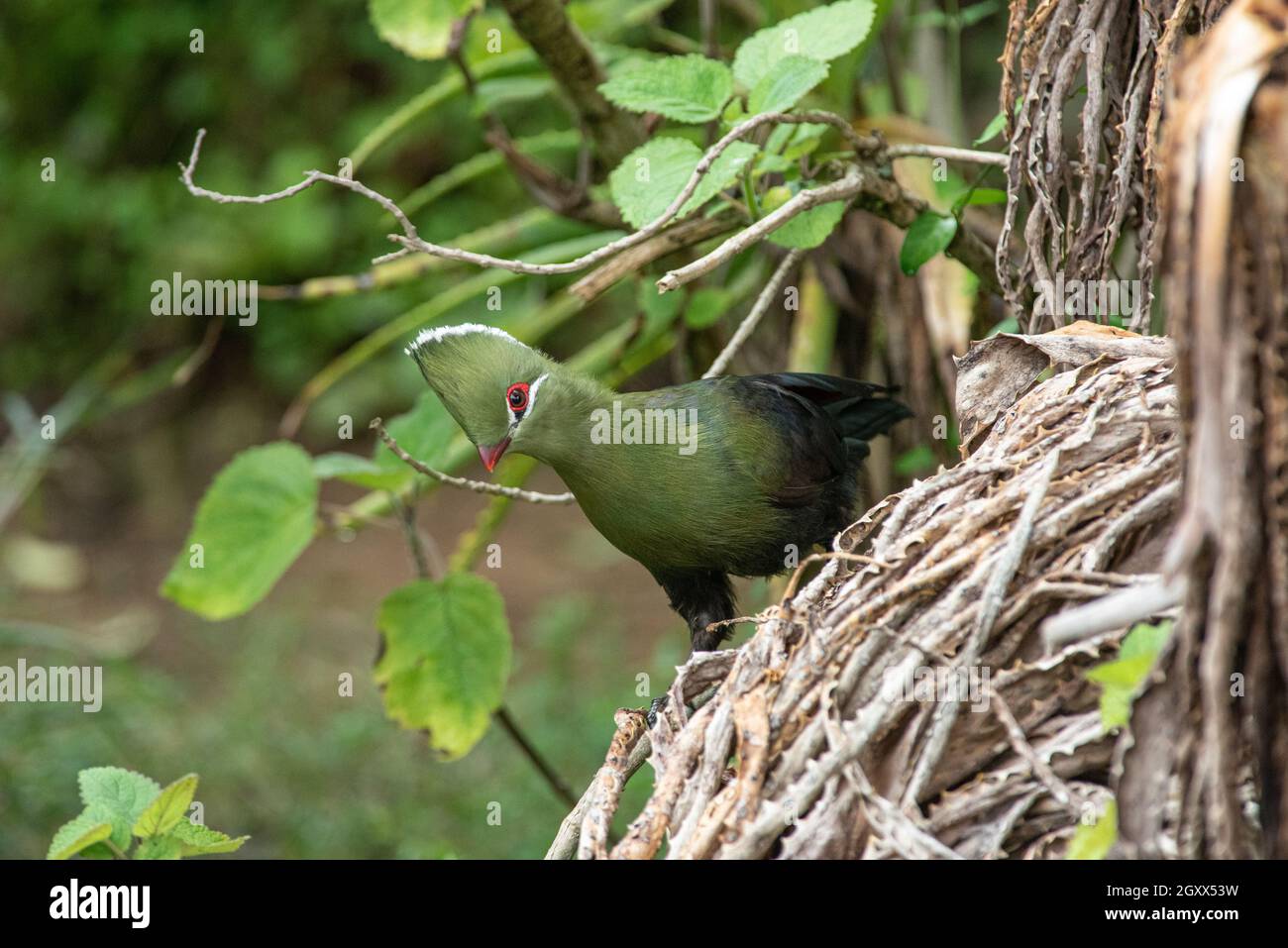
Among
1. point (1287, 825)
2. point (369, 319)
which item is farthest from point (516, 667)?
point (1287, 825)

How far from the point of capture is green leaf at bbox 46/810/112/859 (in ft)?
5.94

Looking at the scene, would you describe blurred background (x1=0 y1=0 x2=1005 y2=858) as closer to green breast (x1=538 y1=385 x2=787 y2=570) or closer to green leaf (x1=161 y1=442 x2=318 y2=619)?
green leaf (x1=161 y1=442 x2=318 y2=619)

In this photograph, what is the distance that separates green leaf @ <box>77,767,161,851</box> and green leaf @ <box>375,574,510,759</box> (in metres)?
1.08

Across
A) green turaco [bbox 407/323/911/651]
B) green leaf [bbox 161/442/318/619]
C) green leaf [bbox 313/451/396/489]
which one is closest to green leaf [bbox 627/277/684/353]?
green turaco [bbox 407/323/911/651]

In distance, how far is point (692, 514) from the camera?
2816 mm

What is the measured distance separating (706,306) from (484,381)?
74 cm

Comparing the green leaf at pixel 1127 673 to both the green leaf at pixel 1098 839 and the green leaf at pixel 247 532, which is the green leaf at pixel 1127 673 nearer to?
the green leaf at pixel 1098 839

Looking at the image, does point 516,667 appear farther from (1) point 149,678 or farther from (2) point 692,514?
(2) point 692,514

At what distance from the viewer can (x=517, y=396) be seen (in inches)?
107

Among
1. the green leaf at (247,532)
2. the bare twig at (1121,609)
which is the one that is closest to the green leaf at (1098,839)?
the bare twig at (1121,609)

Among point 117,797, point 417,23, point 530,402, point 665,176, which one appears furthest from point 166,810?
point 417,23

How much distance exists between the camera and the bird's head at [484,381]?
2633mm

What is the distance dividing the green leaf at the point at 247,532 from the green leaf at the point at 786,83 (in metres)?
1.43
